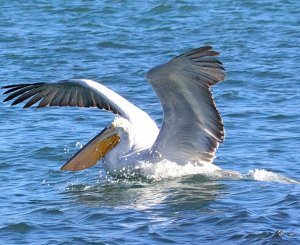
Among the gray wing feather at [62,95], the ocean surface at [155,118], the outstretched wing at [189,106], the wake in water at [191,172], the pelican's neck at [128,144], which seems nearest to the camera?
the ocean surface at [155,118]

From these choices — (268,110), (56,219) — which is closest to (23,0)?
(268,110)

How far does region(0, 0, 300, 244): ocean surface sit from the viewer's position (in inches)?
320

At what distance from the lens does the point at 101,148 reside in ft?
33.4

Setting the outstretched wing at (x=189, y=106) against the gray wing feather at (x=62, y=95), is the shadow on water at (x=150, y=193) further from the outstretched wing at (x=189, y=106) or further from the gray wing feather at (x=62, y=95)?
the gray wing feather at (x=62, y=95)

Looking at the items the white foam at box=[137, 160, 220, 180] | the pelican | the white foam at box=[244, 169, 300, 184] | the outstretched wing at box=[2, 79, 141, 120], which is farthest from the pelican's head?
the white foam at box=[244, 169, 300, 184]

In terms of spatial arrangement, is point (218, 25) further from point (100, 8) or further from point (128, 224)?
point (128, 224)

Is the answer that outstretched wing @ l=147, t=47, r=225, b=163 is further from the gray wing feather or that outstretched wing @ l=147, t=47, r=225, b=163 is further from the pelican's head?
the gray wing feather

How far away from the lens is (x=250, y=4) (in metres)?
20.8

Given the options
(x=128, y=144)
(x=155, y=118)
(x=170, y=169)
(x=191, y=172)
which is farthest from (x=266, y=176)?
(x=155, y=118)

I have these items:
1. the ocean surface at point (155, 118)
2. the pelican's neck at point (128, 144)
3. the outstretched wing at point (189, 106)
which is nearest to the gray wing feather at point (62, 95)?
the pelican's neck at point (128, 144)

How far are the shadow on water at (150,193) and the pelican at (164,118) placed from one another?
231 millimetres

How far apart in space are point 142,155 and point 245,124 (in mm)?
→ 2481

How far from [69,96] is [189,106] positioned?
1609 millimetres

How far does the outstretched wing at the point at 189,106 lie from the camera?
9.00m
